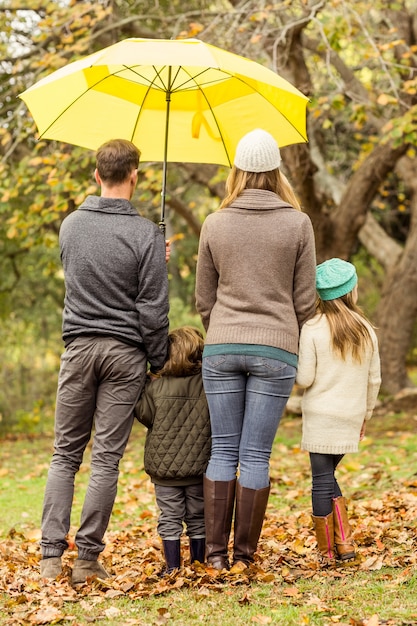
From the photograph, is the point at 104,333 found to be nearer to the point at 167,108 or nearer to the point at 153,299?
the point at 153,299

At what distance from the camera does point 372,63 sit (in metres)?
9.42

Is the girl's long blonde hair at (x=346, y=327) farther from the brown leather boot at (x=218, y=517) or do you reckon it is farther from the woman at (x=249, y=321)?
A: the brown leather boot at (x=218, y=517)

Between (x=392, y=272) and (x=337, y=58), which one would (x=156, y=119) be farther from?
(x=392, y=272)

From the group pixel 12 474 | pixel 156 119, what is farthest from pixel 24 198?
pixel 156 119

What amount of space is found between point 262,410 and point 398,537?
140 cm

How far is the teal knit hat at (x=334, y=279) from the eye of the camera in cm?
403

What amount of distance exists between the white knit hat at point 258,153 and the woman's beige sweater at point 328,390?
2.44 ft

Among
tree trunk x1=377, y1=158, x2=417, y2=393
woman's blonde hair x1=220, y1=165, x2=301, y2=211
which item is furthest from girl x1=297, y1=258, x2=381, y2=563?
tree trunk x1=377, y1=158, x2=417, y2=393

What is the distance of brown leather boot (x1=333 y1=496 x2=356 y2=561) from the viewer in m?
4.08

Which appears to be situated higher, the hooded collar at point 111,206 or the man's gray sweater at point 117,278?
the hooded collar at point 111,206

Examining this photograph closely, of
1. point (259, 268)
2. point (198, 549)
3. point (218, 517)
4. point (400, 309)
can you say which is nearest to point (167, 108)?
point (259, 268)

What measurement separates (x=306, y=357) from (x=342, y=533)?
880 millimetres

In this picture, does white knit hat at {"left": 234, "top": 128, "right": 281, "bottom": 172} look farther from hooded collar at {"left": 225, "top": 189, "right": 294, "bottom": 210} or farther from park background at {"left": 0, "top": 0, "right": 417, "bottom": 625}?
park background at {"left": 0, "top": 0, "right": 417, "bottom": 625}

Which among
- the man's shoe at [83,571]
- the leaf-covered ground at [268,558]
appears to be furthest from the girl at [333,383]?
the man's shoe at [83,571]
